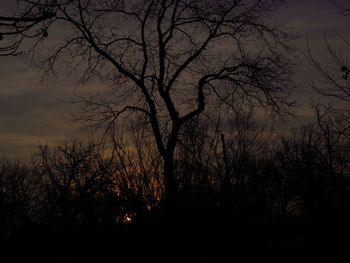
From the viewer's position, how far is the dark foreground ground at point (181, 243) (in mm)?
11516

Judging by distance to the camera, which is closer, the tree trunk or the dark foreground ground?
the dark foreground ground

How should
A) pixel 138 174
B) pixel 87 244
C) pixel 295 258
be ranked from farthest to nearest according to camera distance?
pixel 138 174
pixel 87 244
pixel 295 258

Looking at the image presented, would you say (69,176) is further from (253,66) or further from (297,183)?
(253,66)

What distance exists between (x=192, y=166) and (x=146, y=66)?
13.8 feet

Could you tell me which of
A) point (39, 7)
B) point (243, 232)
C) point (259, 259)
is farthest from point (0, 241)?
point (39, 7)

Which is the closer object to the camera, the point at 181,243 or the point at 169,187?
the point at 181,243

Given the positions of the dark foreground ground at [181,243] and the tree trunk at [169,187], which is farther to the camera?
the tree trunk at [169,187]

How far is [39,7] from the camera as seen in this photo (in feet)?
15.4

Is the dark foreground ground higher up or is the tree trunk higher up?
the tree trunk

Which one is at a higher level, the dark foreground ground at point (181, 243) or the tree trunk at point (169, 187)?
the tree trunk at point (169, 187)

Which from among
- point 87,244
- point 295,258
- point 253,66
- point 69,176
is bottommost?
point 295,258

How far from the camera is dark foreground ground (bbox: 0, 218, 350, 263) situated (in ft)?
37.8

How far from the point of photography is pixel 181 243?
13.0m

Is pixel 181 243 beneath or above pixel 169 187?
beneath
